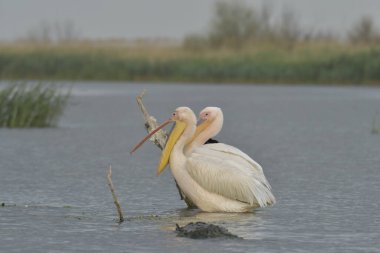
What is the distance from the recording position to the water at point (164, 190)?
322 inches

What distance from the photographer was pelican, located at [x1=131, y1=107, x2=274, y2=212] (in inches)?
370

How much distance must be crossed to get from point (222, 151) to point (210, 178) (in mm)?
338

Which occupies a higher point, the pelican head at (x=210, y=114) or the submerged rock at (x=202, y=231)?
the pelican head at (x=210, y=114)

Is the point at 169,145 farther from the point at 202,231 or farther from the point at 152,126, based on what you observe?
the point at 202,231

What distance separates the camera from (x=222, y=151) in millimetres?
9711

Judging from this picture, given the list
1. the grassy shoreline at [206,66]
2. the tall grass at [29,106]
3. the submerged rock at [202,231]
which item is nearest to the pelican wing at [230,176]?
the submerged rock at [202,231]

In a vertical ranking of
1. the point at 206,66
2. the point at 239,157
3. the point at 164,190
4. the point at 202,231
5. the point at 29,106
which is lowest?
the point at 206,66

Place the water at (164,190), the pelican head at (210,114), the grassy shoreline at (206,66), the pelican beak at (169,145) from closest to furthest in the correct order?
the water at (164,190) < the pelican beak at (169,145) < the pelican head at (210,114) < the grassy shoreline at (206,66)

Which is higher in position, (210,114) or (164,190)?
(210,114)

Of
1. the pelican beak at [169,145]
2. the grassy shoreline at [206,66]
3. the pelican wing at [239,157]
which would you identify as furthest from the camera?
the grassy shoreline at [206,66]

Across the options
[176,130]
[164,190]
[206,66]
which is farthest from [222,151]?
[206,66]

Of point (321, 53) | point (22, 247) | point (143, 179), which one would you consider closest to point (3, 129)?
point (143, 179)

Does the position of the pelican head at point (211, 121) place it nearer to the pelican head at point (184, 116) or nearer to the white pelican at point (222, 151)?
the white pelican at point (222, 151)

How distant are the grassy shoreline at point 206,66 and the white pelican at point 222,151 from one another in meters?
25.9
